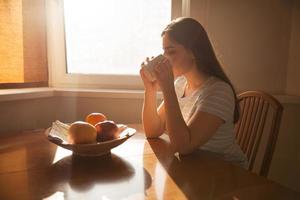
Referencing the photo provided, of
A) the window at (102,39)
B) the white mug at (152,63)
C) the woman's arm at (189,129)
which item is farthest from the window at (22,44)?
the woman's arm at (189,129)

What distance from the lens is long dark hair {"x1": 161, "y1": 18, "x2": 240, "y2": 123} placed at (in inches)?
44.4

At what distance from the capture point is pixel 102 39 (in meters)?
1.78

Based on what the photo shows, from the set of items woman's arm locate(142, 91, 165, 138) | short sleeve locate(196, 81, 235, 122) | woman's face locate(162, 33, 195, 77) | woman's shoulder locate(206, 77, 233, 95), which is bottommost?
woman's arm locate(142, 91, 165, 138)

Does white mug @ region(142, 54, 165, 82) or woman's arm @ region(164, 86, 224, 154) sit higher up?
white mug @ region(142, 54, 165, 82)

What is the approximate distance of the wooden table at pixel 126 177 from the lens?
693 millimetres

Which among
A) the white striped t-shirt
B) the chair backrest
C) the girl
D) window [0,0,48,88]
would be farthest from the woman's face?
window [0,0,48,88]

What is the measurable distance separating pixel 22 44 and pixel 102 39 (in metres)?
0.45

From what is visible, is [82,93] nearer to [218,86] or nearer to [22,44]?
[22,44]

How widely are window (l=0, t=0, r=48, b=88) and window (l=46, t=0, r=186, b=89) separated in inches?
2.2

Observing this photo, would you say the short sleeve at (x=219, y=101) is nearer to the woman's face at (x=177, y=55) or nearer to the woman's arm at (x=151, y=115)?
the woman's face at (x=177, y=55)

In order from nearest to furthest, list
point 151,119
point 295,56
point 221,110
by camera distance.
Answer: point 221,110
point 151,119
point 295,56

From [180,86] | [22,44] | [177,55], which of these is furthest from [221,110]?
[22,44]

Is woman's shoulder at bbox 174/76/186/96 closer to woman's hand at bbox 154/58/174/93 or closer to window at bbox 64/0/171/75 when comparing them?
woman's hand at bbox 154/58/174/93

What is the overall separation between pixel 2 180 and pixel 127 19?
1.22 metres
